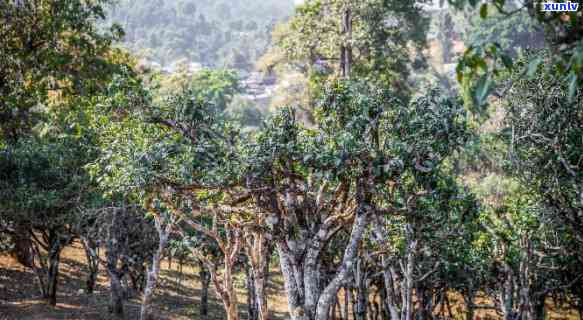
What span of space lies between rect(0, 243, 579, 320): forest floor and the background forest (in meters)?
0.17

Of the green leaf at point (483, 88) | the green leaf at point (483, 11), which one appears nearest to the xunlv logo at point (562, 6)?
the green leaf at point (483, 11)

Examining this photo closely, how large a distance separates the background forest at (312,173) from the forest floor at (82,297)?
0.16 meters

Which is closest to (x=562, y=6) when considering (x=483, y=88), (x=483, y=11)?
(x=483, y=11)

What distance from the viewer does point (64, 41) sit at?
24703mm

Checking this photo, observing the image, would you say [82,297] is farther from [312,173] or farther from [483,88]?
[483,88]

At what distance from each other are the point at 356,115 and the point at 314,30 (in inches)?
882

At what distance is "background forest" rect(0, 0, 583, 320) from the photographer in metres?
10.6

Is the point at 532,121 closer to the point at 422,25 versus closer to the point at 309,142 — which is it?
the point at 309,142

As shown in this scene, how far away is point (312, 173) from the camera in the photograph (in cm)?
1082

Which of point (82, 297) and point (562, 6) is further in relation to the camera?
point (82, 297)

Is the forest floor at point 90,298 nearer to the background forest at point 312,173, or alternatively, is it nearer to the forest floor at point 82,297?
the forest floor at point 82,297

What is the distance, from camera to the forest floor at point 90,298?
70.9 ft

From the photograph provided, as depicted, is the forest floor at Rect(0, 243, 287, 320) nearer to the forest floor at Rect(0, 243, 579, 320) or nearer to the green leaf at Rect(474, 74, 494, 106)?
the forest floor at Rect(0, 243, 579, 320)

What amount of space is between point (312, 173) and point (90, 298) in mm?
17773
